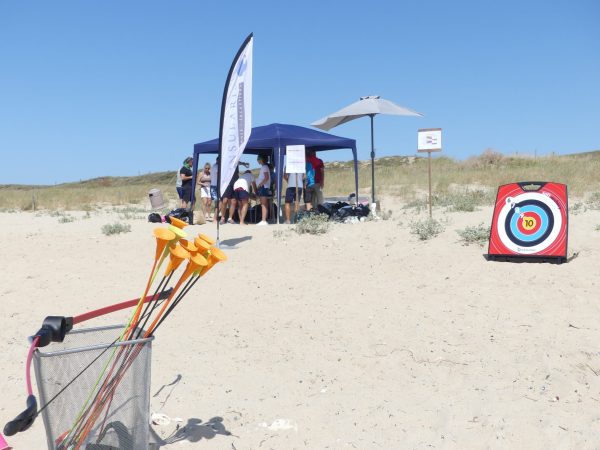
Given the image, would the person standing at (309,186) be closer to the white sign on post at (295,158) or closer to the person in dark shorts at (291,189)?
the person in dark shorts at (291,189)

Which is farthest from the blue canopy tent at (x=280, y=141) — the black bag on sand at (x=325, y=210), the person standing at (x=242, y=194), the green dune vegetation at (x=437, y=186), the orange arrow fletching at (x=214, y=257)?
the orange arrow fletching at (x=214, y=257)

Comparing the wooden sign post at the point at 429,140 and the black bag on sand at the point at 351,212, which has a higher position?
the wooden sign post at the point at 429,140

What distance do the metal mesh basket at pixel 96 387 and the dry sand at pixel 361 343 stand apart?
680mm

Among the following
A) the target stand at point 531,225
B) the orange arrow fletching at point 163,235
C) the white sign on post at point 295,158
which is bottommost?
the target stand at point 531,225

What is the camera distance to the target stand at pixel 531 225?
6.11 m

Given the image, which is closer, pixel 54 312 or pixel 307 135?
pixel 54 312

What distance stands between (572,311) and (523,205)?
1.87 meters

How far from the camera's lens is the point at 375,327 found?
5.06 m

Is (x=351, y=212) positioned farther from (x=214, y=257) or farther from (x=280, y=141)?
(x=214, y=257)

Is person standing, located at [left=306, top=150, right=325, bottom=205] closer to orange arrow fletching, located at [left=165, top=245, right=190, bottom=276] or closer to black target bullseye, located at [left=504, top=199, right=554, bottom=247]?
black target bullseye, located at [left=504, top=199, right=554, bottom=247]

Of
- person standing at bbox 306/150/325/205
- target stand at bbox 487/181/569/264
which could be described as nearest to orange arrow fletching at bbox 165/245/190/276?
target stand at bbox 487/181/569/264

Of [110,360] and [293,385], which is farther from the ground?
[110,360]

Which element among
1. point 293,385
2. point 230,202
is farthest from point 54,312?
point 230,202

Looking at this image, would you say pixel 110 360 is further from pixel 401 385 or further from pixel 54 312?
pixel 54 312
